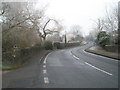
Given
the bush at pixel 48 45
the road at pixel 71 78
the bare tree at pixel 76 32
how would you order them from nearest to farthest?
the road at pixel 71 78 → the bush at pixel 48 45 → the bare tree at pixel 76 32

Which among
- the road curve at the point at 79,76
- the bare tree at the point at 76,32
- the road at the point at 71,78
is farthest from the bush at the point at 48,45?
the bare tree at the point at 76,32

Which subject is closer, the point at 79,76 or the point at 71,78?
the point at 71,78

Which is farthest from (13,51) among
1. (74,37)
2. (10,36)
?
(74,37)

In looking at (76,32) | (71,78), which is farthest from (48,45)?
(76,32)

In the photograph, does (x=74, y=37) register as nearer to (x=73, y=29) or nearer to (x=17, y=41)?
(x=73, y=29)

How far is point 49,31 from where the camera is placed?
6738 centimetres

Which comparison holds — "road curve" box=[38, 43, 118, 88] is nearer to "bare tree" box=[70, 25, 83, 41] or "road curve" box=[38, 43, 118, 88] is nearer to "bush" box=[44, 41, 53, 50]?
"bush" box=[44, 41, 53, 50]

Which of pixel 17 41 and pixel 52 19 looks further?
pixel 52 19

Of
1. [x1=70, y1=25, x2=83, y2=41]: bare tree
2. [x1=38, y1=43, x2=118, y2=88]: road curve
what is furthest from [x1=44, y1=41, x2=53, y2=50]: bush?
[x1=70, y1=25, x2=83, y2=41]: bare tree

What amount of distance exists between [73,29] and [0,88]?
5964 inches

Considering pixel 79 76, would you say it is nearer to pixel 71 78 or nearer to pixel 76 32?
pixel 71 78

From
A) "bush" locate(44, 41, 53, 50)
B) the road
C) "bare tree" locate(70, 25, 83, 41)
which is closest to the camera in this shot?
the road

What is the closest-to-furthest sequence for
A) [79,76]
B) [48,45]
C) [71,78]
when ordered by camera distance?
[71,78] → [79,76] → [48,45]

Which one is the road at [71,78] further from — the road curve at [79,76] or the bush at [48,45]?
the bush at [48,45]
